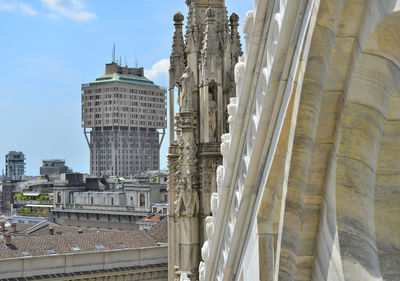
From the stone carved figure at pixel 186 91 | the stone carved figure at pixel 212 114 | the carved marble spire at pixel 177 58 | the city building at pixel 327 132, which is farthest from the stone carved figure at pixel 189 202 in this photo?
the city building at pixel 327 132

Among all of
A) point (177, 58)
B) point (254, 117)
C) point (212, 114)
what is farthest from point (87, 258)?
point (254, 117)

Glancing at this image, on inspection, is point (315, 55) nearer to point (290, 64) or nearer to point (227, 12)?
point (290, 64)

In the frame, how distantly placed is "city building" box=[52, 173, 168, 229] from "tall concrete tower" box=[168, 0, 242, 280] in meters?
56.7

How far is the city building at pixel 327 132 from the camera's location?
349 centimetres

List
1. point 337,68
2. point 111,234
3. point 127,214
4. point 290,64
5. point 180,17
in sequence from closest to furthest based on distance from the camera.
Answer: point 337,68 < point 290,64 < point 180,17 < point 111,234 < point 127,214

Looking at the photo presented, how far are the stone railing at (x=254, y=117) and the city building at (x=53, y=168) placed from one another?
15524cm

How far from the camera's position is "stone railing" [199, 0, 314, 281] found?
424 centimetres

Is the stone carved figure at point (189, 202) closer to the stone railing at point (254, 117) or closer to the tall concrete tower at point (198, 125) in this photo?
the tall concrete tower at point (198, 125)

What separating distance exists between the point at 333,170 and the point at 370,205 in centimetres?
27

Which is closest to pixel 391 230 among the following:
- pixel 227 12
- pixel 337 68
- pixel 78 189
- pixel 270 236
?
pixel 337 68

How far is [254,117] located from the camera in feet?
17.1

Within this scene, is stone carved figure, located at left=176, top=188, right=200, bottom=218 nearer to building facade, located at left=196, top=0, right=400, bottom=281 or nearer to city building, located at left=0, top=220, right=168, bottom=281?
building facade, located at left=196, top=0, right=400, bottom=281

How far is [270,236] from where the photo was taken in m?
5.34

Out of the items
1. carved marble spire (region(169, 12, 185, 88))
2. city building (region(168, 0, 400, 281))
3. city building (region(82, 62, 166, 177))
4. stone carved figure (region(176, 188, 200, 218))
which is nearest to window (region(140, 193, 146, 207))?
carved marble spire (region(169, 12, 185, 88))
